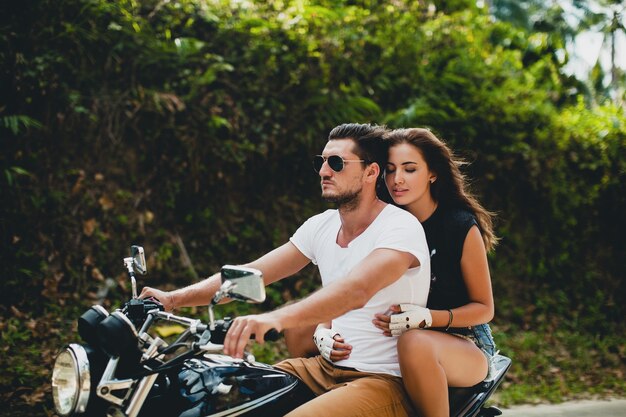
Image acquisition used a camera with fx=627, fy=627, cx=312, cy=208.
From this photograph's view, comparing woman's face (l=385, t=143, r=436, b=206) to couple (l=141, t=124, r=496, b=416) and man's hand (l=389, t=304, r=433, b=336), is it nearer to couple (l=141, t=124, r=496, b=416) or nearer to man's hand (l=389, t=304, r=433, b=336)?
couple (l=141, t=124, r=496, b=416)

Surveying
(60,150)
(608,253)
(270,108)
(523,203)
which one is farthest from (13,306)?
(608,253)

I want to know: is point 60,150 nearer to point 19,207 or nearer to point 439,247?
point 19,207

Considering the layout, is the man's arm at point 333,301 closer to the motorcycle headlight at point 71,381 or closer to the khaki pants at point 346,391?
the khaki pants at point 346,391

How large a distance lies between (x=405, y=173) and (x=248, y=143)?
4.01 meters

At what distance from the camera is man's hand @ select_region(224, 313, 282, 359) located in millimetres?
1979

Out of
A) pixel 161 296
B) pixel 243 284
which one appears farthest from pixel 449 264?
pixel 243 284

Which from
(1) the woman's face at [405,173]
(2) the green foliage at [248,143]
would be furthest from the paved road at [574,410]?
(1) the woman's face at [405,173]

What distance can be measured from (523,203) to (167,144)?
4.97 m

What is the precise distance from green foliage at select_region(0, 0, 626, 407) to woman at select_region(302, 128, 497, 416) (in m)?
3.53

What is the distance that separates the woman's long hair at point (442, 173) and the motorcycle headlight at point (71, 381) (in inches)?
78.6

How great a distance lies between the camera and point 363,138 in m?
3.00

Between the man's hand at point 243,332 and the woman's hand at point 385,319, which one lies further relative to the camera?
the woman's hand at point 385,319

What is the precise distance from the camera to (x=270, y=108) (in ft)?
24.0

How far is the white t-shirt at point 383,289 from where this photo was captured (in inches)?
104
